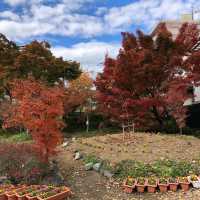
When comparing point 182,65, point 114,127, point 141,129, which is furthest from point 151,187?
point 114,127

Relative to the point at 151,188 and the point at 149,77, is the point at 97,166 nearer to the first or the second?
the point at 151,188

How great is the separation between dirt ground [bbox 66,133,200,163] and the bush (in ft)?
7.74

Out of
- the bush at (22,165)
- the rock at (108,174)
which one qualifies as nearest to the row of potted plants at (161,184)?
the rock at (108,174)

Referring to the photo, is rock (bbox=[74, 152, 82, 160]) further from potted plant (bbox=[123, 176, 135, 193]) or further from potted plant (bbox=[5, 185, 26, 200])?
potted plant (bbox=[5, 185, 26, 200])

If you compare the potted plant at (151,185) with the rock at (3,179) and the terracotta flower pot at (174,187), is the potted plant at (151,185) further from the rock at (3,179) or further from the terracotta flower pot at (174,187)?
the rock at (3,179)

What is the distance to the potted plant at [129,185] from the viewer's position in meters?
10.3

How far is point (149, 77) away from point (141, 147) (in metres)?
7.07

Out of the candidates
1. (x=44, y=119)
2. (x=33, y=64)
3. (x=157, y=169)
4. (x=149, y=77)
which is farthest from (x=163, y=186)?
(x=33, y=64)

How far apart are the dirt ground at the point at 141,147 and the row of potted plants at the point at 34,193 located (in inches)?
118

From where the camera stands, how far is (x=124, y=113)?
20.2 m

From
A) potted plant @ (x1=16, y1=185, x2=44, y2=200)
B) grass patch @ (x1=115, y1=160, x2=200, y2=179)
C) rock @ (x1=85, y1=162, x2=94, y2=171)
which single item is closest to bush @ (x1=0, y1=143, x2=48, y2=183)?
potted plant @ (x1=16, y1=185, x2=44, y2=200)

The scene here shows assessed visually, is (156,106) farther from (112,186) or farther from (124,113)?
(112,186)

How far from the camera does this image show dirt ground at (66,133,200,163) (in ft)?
42.6

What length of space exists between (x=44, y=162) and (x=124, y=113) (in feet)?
30.4
